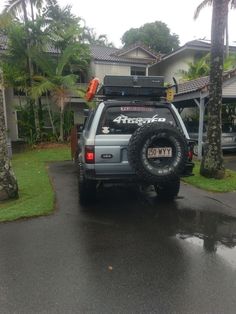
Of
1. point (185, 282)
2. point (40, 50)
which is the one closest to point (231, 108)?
point (40, 50)

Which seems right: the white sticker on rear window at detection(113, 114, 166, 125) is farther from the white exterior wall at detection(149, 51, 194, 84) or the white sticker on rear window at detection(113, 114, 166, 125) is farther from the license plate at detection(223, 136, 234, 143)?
the white exterior wall at detection(149, 51, 194, 84)

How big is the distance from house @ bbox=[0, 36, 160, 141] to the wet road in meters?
15.9

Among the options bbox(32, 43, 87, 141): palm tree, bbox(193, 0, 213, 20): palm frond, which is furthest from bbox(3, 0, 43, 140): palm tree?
bbox(193, 0, 213, 20): palm frond

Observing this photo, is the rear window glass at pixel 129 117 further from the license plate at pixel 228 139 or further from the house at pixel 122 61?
the house at pixel 122 61

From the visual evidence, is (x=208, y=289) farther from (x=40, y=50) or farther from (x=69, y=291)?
(x=40, y=50)

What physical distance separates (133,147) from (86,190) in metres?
1.48

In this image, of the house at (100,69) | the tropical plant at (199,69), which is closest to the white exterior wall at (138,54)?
the house at (100,69)

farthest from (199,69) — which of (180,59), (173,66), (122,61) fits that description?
(122,61)

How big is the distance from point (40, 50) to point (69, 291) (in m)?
15.8

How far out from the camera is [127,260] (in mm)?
3902

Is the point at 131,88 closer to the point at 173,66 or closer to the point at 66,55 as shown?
the point at 66,55

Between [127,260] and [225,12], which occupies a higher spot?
[225,12]

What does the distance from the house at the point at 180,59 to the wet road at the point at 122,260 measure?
17580 millimetres

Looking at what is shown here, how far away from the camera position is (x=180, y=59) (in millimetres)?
23609
